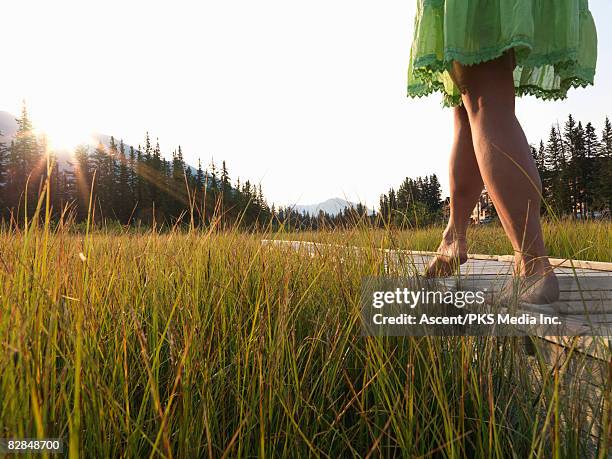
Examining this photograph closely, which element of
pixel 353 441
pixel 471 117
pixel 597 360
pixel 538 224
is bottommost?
pixel 353 441

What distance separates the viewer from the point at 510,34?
1296mm

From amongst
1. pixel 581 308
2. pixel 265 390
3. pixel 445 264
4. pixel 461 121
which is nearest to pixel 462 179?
pixel 461 121

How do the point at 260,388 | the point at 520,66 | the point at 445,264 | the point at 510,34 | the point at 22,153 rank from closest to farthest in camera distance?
1. the point at 260,388
2. the point at 510,34
3. the point at 520,66
4. the point at 445,264
5. the point at 22,153

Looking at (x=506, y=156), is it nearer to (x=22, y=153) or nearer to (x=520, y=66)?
(x=520, y=66)

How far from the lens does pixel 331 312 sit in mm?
1170

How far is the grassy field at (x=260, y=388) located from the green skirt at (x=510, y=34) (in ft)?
2.87

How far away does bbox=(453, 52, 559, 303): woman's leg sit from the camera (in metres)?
1.26

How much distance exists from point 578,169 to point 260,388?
5473 cm

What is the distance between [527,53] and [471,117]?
0.27 meters

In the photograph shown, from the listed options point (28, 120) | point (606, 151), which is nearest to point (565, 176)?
point (606, 151)

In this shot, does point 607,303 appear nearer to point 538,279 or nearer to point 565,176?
point 538,279

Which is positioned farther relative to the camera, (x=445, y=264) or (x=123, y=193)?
(x=123, y=193)

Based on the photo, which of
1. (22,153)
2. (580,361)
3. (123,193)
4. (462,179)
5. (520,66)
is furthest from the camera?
(123,193)

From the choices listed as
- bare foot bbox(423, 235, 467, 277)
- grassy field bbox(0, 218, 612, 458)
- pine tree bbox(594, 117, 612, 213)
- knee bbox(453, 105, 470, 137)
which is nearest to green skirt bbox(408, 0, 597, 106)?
knee bbox(453, 105, 470, 137)
